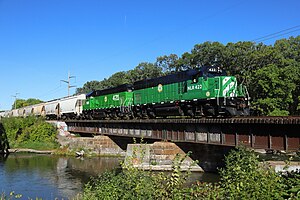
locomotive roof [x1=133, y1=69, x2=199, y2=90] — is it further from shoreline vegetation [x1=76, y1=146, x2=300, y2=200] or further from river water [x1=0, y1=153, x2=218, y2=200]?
shoreline vegetation [x1=76, y1=146, x2=300, y2=200]

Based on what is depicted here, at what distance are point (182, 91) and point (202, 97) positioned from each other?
313cm

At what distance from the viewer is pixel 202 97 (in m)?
23.2

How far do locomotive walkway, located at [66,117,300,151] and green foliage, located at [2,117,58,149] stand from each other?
19.2m

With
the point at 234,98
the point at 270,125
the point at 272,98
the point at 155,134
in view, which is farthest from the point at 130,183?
the point at 272,98

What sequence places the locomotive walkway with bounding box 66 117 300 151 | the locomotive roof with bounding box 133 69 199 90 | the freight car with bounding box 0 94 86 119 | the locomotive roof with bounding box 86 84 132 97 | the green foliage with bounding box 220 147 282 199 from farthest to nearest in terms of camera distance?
1. the freight car with bounding box 0 94 86 119
2. the locomotive roof with bounding box 86 84 132 97
3. the locomotive roof with bounding box 133 69 199 90
4. the locomotive walkway with bounding box 66 117 300 151
5. the green foliage with bounding box 220 147 282 199

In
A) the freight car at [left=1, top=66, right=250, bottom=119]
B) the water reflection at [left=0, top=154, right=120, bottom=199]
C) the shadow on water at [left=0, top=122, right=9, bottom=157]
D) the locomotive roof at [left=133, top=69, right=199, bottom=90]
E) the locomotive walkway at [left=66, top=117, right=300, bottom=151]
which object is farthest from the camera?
the shadow on water at [left=0, top=122, right=9, bottom=157]

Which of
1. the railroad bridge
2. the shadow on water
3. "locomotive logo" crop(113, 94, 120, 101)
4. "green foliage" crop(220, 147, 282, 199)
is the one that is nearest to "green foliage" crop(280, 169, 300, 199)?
"green foliage" crop(220, 147, 282, 199)

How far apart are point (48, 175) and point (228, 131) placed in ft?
55.0

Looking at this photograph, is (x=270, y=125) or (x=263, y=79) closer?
(x=270, y=125)

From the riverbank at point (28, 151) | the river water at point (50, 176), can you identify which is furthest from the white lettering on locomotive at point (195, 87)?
the riverbank at point (28, 151)

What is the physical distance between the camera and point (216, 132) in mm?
21625

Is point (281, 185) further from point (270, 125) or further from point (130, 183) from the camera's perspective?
→ point (270, 125)

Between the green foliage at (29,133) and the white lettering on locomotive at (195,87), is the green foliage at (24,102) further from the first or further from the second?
the white lettering on locomotive at (195,87)

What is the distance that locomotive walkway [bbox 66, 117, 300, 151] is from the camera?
16047 millimetres
